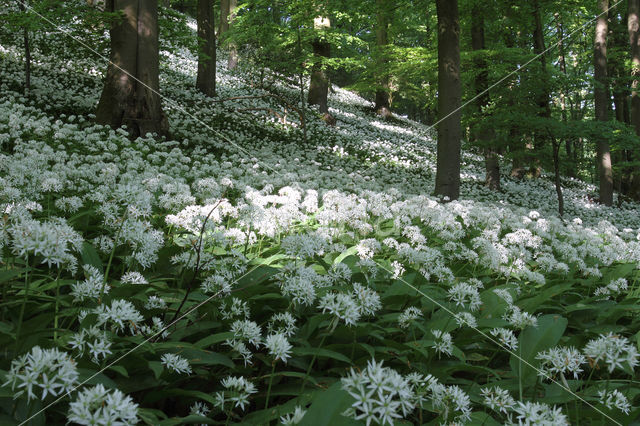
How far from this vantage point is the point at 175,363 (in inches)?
61.2

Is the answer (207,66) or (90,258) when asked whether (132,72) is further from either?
(207,66)

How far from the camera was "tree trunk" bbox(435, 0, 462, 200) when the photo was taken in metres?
8.10

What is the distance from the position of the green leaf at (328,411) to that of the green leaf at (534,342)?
4.31ft

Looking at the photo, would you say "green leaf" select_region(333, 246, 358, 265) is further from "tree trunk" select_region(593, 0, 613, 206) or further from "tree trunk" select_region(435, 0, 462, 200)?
"tree trunk" select_region(593, 0, 613, 206)

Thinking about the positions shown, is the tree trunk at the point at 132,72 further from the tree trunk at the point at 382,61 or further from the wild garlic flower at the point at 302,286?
the wild garlic flower at the point at 302,286

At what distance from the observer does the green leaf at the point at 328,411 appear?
1229mm

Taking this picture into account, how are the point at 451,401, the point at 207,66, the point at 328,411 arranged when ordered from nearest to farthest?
1. the point at 328,411
2. the point at 451,401
3. the point at 207,66

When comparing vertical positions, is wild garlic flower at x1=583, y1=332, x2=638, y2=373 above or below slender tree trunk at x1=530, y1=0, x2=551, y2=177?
below

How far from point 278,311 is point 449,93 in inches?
287

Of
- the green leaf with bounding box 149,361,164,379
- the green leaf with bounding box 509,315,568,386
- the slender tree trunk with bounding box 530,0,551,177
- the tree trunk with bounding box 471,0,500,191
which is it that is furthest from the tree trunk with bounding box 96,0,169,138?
the tree trunk with bounding box 471,0,500,191

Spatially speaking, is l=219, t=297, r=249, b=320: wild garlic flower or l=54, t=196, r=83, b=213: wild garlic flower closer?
l=219, t=297, r=249, b=320: wild garlic flower

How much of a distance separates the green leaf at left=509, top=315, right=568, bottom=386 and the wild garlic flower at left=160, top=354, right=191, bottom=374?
173cm

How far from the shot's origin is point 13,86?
9484 mm

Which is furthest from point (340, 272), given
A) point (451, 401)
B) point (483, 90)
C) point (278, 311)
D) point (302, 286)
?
point (483, 90)
